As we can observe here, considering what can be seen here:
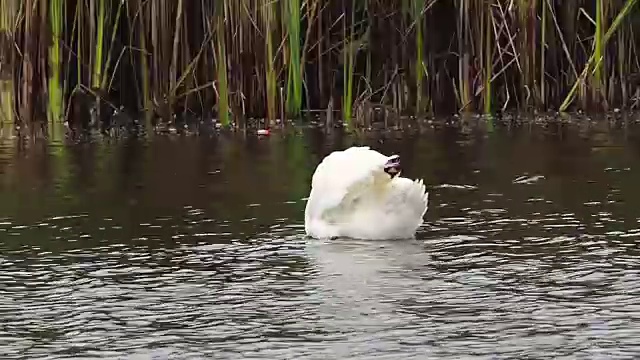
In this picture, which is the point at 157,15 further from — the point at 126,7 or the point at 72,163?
the point at 72,163

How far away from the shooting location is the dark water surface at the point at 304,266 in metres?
5.95

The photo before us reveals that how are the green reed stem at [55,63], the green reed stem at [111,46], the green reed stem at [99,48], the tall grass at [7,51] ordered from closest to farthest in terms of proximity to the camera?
the tall grass at [7,51] → the green reed stem at [55,63] → the green reed stem at [99,48] → the green reed stem at [111,46]

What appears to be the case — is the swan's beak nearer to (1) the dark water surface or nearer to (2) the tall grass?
(1) the dark water surface

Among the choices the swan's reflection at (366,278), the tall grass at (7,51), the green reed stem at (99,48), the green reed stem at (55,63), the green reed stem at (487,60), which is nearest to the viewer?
the swan's reflection at (366,278)

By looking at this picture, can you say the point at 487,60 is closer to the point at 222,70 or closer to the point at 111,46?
the point at 222,70

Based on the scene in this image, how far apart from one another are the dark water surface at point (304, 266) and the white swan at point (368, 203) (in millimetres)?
155

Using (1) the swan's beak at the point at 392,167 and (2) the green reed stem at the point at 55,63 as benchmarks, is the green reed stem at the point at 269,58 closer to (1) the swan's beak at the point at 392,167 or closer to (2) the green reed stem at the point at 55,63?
(2) the green reed stem at the point at 55,63

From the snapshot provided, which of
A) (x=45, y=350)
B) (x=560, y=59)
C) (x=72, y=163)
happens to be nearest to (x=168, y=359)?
(x=45, y=350)

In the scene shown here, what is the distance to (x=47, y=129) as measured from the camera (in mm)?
16953

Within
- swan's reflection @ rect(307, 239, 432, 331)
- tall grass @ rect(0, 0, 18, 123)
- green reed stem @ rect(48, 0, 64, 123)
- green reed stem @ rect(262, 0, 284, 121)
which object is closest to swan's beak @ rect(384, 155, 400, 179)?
swan's reflection @ rect(307, 239, 432, 331)

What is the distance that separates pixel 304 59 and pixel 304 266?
31.6 feet

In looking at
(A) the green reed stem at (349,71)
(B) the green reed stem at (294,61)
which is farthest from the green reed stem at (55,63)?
(A) the green reed stem at (349,71)

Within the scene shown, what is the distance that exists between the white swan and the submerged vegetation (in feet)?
26.4

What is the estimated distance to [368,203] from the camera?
8.59m
